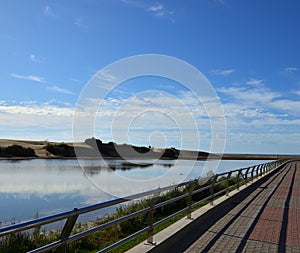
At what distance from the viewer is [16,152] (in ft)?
257

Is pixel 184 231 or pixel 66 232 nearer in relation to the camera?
pixel 66 232

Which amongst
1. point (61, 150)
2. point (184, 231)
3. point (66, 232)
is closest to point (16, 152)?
point (61, 150)

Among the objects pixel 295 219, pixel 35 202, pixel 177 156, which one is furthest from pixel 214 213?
pixel 177 156

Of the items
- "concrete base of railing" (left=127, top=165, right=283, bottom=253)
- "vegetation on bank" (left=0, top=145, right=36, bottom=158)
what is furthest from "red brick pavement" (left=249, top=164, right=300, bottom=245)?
"vegetation on bank" (left=0, top=145, right=36, bottom=158)

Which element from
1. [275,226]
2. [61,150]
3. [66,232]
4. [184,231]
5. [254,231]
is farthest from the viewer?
[61,150]

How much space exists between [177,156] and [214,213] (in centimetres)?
9645

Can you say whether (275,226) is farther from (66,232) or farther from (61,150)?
(61,150)

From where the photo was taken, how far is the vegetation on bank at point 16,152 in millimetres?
75812

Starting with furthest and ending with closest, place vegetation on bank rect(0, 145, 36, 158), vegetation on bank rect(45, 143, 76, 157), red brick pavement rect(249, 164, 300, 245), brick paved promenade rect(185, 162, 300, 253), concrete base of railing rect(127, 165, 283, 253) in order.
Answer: vegetation on bank rect(45, 143, 76, 157) < vegetation on bank rect(0, 145, 36, 158) < red brick pavement rect(249, 164, 300, 245) < brick paved promenade rect(185, 162, 300, 253) < concrete base of railing rect(127, 165, 283, 253)

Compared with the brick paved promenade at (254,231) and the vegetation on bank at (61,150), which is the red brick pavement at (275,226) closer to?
the brick paved promenade at (254,231)

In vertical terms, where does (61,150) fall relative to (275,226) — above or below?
above

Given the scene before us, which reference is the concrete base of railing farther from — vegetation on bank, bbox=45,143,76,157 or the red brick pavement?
vegetation on bank, bbox=45,143,76,157

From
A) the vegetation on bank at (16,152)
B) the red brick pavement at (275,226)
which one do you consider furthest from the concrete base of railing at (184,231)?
the vegetation on bank at (16,152)

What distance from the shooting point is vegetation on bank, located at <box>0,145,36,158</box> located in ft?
249
